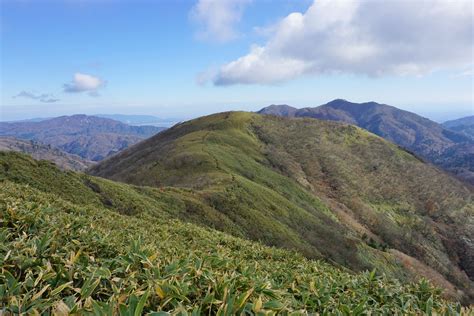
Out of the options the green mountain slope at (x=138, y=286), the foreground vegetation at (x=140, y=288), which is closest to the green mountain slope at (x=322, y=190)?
the green mountain slope at (x=138, y=286)

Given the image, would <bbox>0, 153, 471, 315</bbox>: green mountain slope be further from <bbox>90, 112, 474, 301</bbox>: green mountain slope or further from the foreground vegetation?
<bbox>90, 112, 474, 301</bbox>: green mountain slope

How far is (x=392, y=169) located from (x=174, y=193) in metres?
83.2

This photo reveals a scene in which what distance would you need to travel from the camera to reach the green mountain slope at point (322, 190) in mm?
44156

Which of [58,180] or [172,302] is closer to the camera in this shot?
[172,302]

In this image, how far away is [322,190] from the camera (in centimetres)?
8375

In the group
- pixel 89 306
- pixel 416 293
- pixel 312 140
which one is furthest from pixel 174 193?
pixel 312 140

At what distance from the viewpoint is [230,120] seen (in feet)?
362

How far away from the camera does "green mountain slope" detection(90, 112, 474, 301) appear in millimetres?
44156

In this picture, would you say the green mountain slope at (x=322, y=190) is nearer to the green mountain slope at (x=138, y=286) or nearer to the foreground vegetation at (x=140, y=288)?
the green mountain slope at (x=138, y=286)

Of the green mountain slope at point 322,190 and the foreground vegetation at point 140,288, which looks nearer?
the foreground vegetation at point 140,288

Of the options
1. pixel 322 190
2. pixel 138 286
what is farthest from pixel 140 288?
pixel 322 190

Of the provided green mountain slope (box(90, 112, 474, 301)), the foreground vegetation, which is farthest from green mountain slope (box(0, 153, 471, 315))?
green mountain slope (box(90, 112, 474, 301))

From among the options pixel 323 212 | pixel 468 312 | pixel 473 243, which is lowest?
pixel 473 243

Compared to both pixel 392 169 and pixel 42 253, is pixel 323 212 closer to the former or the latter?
pixel 392 169
